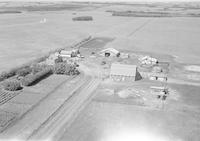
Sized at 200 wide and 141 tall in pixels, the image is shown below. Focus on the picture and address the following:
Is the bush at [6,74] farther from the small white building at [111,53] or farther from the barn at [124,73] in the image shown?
the small white building at [111,53]

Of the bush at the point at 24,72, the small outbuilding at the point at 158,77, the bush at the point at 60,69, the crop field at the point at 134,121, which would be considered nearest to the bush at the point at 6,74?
the bush at the point at 24,72

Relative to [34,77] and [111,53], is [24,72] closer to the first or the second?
[34,77]

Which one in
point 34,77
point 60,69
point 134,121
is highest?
point 60,69

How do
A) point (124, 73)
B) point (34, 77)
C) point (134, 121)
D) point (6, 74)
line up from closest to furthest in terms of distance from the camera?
1. point (134, 121)
2. point (34, 77)
3. point (124, 73)
4. point (6, 74)

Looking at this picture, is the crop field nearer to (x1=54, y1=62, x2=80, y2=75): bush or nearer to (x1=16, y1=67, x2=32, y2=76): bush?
(x1=54, y1=62, x2=80, y2=75): bush

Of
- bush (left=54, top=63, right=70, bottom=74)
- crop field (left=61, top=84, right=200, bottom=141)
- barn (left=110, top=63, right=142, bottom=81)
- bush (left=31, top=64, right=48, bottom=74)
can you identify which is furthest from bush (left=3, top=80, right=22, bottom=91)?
barn (left=110, top=63, right=142, bottom=81)

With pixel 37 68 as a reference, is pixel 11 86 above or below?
below

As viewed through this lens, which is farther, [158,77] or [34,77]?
[158,77]

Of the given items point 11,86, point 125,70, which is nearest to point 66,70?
point 11,86
